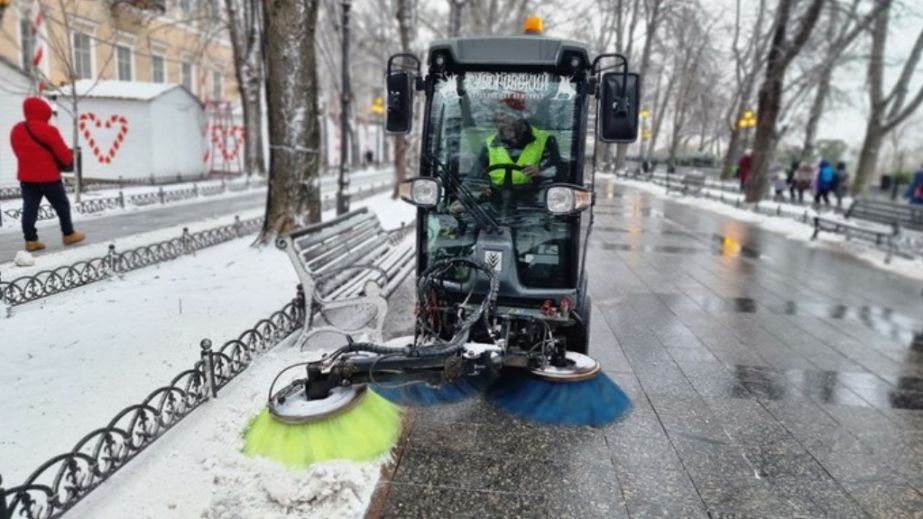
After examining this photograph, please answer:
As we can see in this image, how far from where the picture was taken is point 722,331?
22.5 feet

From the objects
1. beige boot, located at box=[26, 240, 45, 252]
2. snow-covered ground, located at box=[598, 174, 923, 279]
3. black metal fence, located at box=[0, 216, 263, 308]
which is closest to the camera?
black metal fence, located at box=[0, 216, 263, 308]

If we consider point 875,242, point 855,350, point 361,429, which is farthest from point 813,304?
point 361,429

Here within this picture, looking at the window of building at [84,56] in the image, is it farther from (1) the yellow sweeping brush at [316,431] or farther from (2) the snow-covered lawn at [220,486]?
(1) the yellow sweeping brush at [316,431]

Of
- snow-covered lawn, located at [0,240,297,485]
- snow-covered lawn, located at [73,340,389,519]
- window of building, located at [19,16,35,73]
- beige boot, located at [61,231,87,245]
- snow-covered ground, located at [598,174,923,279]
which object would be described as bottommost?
snow-covered lawn, located at [73,340,389,519]

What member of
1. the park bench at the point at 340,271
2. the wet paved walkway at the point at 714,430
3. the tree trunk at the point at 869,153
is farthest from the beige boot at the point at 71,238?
the tree trunk at the point at 869,153

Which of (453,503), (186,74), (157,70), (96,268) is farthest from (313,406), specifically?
(186,74)

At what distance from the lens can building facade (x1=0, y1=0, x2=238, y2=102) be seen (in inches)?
708

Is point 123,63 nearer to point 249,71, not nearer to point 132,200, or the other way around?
point 249,71

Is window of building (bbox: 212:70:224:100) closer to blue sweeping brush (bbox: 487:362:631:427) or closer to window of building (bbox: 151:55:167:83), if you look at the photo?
window of building (bbox: 151:55:167:83)

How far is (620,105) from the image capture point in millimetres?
4281

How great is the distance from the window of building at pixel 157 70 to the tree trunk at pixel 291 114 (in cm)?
2672

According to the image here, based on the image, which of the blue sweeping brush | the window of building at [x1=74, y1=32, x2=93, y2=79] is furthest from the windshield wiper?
the window of building at [x1=74, y1=32, x2=93, y2=79]

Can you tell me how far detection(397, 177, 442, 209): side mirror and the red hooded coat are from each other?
582cm

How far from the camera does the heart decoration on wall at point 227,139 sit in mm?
25203
